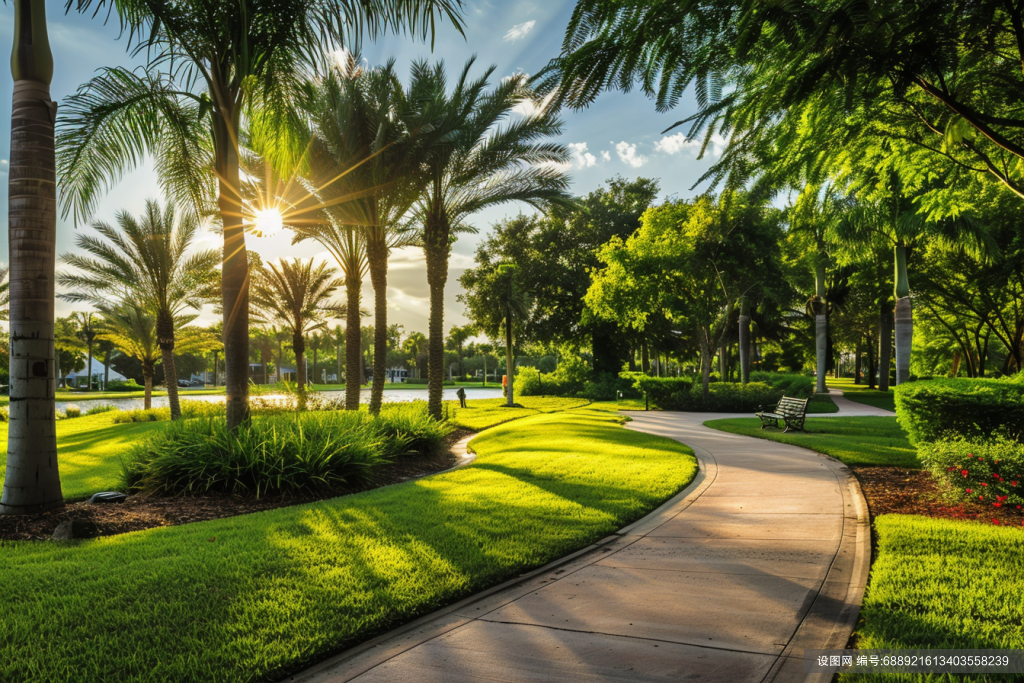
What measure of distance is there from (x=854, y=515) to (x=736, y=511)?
1128 mm

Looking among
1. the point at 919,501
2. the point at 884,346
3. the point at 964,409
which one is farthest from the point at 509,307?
the point at 919,501

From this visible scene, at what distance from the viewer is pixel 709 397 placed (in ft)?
74.6

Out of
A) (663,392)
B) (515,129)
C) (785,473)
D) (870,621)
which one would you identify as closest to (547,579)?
(870,621)

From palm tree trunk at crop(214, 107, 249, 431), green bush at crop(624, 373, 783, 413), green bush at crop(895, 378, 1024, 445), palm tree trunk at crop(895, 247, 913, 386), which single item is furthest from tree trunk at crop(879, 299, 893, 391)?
palm tree trunk at crop(214, 107, 249, 431)

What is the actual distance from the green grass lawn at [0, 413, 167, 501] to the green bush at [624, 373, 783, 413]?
18.6 meters

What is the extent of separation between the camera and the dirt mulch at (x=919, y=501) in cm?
567

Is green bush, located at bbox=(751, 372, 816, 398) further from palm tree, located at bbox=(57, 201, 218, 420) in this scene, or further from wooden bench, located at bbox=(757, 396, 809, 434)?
palm tree, located at bbox=(57, 201, 218, 420)

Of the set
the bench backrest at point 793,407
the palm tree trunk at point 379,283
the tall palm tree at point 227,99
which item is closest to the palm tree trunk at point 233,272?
the tall palm tree at point 227,99

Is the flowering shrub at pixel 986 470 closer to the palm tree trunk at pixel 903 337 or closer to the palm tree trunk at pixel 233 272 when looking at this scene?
the palm tree trunk at pixel 233 272

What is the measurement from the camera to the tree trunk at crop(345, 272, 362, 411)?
17.8m

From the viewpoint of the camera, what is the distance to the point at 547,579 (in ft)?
13.7

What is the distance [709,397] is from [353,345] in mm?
14247

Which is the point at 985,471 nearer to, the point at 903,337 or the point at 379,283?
the point at 903,337

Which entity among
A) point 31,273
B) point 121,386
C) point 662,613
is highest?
point 31,273
